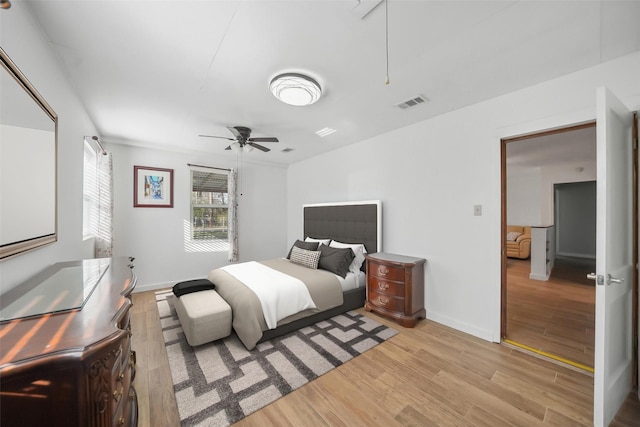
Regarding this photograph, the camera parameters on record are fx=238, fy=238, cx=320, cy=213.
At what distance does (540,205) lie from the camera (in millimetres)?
6504

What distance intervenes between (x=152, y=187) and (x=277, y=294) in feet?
10.8

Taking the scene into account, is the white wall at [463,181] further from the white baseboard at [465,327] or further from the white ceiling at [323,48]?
the white ceiling at [323,48]

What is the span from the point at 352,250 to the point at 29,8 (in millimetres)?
3620

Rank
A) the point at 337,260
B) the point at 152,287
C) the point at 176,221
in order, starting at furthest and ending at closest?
the point at 176,221 → the point at 152,287 → the point at 337,260

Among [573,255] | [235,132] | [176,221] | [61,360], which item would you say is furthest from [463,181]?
[573,255]

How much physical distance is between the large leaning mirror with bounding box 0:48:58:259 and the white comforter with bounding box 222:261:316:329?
1.71 metres

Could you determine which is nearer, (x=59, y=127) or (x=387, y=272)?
(x=59, y=127)

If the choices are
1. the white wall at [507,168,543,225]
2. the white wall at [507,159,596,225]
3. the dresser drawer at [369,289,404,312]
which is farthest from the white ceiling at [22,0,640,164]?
the white wall at [507,168,543,225]

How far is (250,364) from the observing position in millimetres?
2133

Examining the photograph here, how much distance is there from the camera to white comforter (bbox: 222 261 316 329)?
2.49m

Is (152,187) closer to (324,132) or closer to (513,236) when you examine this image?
(324,132)

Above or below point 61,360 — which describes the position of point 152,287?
below

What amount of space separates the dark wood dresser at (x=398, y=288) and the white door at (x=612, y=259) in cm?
152

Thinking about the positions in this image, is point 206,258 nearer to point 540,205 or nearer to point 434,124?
point 434,124
